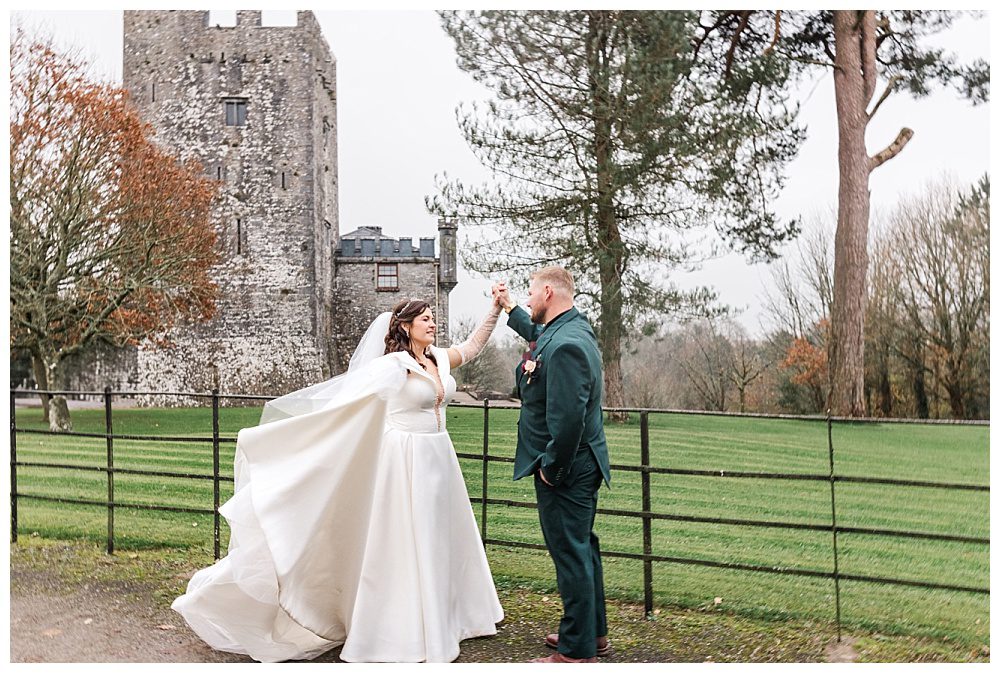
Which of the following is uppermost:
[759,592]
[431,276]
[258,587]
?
[431,276]

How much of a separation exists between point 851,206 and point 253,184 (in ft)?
41.6

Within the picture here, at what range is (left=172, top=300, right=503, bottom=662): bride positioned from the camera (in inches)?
142

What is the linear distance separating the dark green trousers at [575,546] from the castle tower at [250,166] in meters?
15.7

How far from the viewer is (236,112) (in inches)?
757

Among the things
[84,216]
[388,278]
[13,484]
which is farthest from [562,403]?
[388,278]

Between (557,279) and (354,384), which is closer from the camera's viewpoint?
(557,279)

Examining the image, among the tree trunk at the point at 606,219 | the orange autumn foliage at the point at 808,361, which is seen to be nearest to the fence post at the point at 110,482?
the tree trunk at the point at 606,219

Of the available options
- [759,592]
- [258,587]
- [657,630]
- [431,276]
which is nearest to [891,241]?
[431,276]

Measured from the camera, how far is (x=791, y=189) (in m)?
12.7

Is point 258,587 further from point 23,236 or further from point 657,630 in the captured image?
point 23,236

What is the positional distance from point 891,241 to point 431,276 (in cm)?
807

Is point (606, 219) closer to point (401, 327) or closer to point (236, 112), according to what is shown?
point (401, 327)

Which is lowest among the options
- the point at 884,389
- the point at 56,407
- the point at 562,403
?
the point at 56,407

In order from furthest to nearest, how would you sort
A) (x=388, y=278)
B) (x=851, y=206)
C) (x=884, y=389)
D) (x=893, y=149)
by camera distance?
(x=388, y=278), (x=884, y=389), (x=893, y=149), (x=851, y=206)
